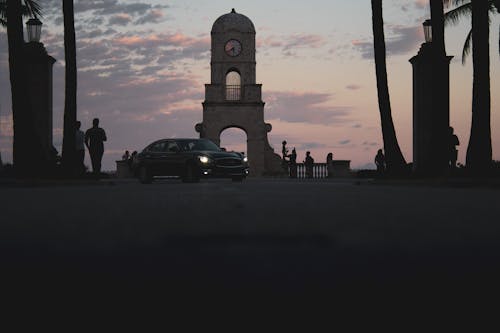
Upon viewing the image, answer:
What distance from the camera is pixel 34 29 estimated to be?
95.9 feet

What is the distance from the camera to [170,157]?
27.4 meters

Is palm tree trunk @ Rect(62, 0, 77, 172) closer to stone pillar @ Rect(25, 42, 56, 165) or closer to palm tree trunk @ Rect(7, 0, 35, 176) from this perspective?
palm tree trunk @ Rect(7, 0, 35, 176)

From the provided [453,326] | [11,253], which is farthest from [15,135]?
[453,326]

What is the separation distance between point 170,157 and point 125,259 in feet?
72.6

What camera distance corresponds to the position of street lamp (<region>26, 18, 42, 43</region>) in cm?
2916

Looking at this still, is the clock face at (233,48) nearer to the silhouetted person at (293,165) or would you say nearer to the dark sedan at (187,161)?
the silhouetted person at (293,165)

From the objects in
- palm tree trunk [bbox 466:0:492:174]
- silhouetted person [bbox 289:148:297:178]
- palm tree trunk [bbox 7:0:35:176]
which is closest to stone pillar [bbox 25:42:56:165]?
palm tree trunk [bbox 7:0:35:176]

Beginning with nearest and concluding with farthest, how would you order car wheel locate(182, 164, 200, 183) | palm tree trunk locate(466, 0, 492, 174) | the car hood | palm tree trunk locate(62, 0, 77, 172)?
palm tree trunk locate(466, 0, 492, 174) → palm tree trunk locate(62, 0, 77, 172) → car wheel locate(182, 164, 200, 183) → the car hood

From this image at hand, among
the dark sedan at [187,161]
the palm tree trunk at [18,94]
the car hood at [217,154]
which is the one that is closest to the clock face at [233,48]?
the dark sedan at [187,161]

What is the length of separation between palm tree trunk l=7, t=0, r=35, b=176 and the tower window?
116ft

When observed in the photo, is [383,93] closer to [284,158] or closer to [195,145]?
[195,145]

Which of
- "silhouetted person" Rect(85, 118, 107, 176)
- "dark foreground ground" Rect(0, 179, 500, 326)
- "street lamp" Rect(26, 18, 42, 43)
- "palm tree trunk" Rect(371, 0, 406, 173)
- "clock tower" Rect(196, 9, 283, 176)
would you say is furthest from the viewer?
"clock tower" Rect(196, 9, 283, 176)

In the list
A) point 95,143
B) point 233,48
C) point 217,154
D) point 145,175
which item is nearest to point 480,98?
point 217,154

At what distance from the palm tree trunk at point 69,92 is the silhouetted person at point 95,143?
1054 millimetres
